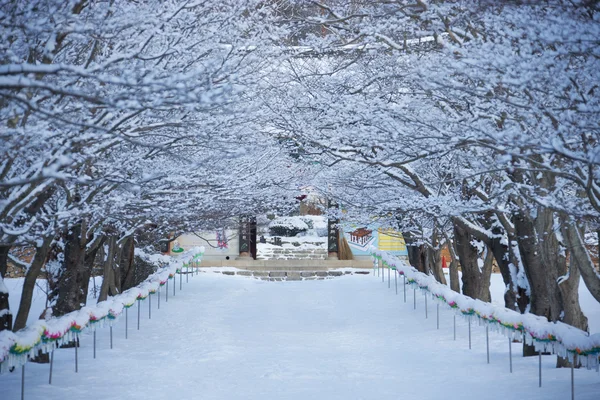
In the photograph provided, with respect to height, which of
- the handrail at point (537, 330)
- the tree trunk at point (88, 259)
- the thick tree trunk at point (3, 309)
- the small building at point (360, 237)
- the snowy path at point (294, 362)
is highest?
the small building at point (360, 237)

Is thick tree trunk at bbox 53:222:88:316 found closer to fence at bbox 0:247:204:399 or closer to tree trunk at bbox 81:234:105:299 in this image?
tree trunk at bbox 81:234:105:299

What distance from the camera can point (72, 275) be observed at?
14.2 metres

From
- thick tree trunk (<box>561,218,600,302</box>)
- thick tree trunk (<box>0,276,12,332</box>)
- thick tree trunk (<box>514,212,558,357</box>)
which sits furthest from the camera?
thick tree trunk (<box>514,212,558,357</box>)

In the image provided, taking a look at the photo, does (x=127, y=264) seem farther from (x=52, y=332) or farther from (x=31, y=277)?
(x=52, y=332)

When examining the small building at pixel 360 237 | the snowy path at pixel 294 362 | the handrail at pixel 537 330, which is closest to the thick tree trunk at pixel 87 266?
the snowy path at pixel 294 362

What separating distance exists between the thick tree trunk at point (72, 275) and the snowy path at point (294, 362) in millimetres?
893

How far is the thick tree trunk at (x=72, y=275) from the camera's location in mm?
13883

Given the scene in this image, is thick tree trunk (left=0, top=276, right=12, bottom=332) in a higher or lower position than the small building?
lower

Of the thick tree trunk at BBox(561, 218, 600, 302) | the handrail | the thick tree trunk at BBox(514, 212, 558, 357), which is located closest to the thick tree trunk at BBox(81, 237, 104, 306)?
the handrail

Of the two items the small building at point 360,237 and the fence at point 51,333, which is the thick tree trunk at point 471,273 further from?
the small building at point 360,237

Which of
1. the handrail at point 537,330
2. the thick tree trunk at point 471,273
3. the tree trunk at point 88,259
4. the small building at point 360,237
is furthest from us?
the small building at point 360,237

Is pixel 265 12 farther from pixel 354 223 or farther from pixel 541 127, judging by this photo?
pixel 354 223

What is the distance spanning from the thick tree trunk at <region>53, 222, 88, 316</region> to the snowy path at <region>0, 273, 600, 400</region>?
2.93ft

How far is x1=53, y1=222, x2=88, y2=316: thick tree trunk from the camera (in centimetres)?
1388
